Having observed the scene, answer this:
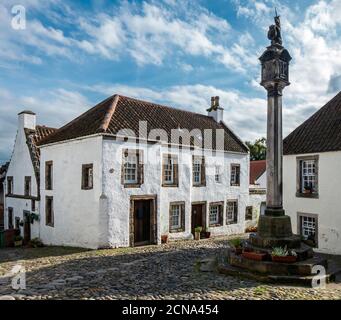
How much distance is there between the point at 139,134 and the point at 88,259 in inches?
290

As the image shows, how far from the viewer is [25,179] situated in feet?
77.8

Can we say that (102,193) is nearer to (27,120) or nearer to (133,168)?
(133,168)

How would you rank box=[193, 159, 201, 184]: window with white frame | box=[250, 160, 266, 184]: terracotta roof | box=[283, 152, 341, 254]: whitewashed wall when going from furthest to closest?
1. box=[250, 160, 266, 184]: terracotta roof
2. box=[193, 159, 201, 184]: window with white frame
3. box=[283, 152, 341, 254]: whitewashed wall

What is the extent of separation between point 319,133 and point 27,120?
20.0m

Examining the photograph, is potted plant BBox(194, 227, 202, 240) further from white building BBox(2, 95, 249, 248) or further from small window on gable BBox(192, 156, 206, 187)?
small window on gable BBox(192, 156, 206, 187)

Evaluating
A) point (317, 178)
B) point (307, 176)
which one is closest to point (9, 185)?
point (307, 176)

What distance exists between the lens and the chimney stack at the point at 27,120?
23969 millimetres

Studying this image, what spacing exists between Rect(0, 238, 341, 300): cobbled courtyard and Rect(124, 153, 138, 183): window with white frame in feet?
16.1

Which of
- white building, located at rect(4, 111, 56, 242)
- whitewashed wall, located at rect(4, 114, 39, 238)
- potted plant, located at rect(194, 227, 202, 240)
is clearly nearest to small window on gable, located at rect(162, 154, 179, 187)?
potted plant, located at rect(194, 227, 202, 240)

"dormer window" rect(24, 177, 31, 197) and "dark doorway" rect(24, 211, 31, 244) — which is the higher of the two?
"dormer window" rect(24, 177, 31, 197)

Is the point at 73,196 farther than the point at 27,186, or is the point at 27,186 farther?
the point at 27,186

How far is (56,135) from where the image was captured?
2028 cm

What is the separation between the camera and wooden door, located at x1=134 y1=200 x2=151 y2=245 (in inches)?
683
